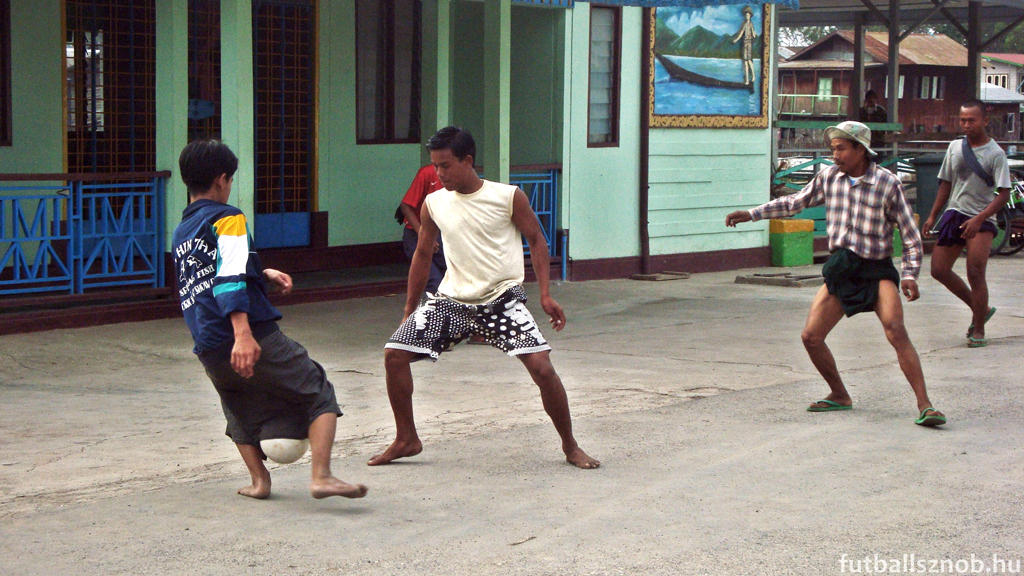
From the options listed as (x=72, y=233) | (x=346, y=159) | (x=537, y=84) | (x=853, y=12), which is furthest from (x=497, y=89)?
(x=853, y=12)

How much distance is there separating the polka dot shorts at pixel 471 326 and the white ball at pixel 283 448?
78 centimetres

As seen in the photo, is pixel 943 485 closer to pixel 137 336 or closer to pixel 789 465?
pixel 789 465

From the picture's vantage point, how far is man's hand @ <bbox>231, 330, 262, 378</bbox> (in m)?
4.96

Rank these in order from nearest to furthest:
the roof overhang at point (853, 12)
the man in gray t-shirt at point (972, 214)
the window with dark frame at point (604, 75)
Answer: the man in gray t-shirt at point (972, 214) < the window with dark frame at point (604, 75) < the roof overhang at point (853, 12)

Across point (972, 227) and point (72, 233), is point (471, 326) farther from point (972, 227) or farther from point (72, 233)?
point (72, 233)

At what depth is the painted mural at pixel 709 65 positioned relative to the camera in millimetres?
14844

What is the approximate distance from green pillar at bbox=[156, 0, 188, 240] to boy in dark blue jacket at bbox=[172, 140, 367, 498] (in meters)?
5.35

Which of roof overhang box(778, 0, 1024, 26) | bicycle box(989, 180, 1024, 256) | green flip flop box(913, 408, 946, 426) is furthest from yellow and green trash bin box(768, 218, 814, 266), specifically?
roof overhang box(778, 0, 1024, 26)

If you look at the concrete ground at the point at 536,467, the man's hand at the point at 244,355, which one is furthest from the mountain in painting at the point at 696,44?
the man's hand at the point at 244,355

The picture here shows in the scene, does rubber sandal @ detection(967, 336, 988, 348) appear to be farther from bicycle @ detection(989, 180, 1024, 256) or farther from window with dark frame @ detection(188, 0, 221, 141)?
bicycle @ detection(989, 180, 1024, 256)

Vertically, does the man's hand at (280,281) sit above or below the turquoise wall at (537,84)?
below

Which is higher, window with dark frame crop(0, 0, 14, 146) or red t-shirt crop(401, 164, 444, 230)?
window with dark frame crop(0, 0, 14, 146)

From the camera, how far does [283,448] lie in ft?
17.6

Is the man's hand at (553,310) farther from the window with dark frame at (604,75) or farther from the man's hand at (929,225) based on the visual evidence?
the window with dark frame at (604,75)
